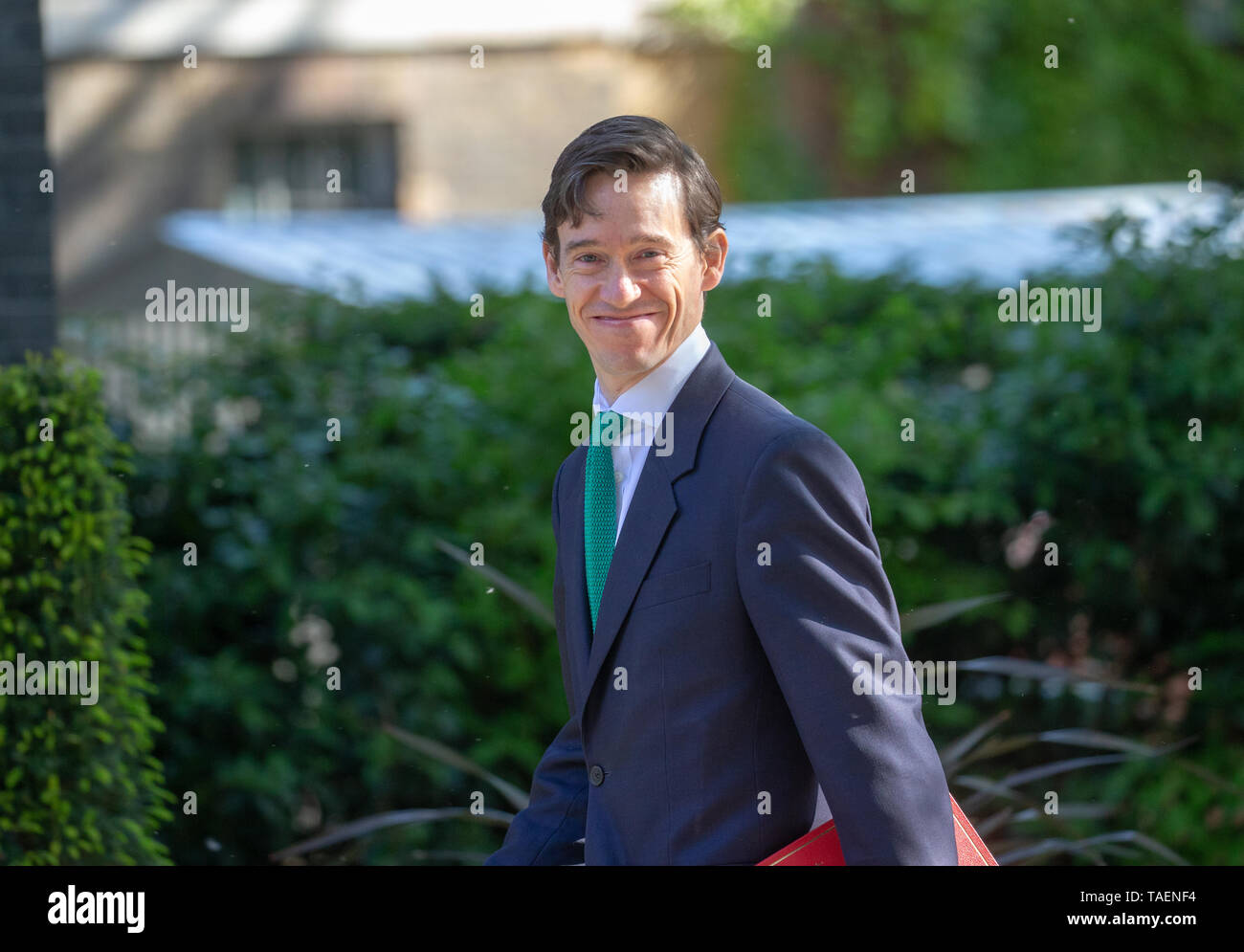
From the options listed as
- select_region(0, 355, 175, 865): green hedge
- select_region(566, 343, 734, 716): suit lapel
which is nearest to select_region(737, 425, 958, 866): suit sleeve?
select_region(566, 343, 734, 716): suit lapel

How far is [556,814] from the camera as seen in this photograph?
2291 millimetres

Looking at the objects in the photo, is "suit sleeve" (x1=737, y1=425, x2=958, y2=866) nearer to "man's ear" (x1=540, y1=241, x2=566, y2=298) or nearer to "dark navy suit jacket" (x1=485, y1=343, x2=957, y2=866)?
"dark navy suit jacket" (x1=485, y1=343, x2=957, y2=866)

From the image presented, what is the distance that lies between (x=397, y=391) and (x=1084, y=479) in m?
Result: 2.36

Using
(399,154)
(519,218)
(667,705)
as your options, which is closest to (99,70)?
(399,154)

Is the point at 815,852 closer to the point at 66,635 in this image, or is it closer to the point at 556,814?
the point at 556,814

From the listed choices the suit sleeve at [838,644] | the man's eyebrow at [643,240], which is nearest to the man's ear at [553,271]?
the man's eyebrow at [643,240]

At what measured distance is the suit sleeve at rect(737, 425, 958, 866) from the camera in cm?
178

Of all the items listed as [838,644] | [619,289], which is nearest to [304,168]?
[619,289]

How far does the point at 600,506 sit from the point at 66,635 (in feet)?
5.95

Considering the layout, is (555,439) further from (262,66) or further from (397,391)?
(262,66)

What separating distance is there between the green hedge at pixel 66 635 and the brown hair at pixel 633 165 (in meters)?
1.87

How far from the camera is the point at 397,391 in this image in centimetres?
466

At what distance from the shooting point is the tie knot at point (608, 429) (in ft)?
6.99

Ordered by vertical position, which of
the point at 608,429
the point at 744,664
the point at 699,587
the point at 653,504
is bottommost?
the point at 744,664
